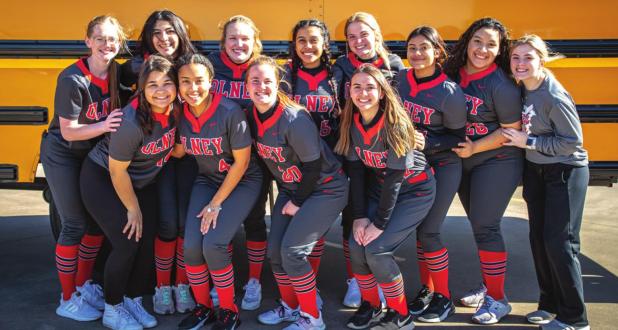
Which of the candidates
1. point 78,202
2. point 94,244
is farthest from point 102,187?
point 94,244

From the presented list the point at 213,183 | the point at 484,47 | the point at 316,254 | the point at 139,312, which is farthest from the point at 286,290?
the point at 484,47

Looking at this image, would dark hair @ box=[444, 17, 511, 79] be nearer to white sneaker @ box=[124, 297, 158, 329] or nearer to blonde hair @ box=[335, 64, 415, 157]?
blonde hair @ box=[335, 64, 415, 157]

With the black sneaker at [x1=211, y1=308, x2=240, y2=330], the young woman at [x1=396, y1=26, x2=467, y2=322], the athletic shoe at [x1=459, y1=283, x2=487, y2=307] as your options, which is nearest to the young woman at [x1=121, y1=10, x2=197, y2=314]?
the black sneaker at [x1=211, y1=308, x2=240, y2=330]

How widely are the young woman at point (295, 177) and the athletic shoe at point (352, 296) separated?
0.42 m

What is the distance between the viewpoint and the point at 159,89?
317 cm

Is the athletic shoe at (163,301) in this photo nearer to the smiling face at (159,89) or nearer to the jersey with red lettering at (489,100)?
the smiling face at (159,89)

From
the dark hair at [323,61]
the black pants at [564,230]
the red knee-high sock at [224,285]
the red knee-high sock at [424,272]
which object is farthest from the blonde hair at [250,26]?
the black pants at [564,230]

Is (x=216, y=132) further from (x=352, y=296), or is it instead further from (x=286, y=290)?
(x=352, y=296)

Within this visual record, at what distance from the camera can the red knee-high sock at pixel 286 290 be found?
342 centimetres

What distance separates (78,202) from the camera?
3.43m

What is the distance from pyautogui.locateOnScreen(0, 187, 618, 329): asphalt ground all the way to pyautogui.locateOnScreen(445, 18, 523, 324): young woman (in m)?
0.32

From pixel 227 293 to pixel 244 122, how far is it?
0.90 metres

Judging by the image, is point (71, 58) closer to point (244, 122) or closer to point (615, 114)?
point (244, 122)

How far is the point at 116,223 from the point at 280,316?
1.01 m
